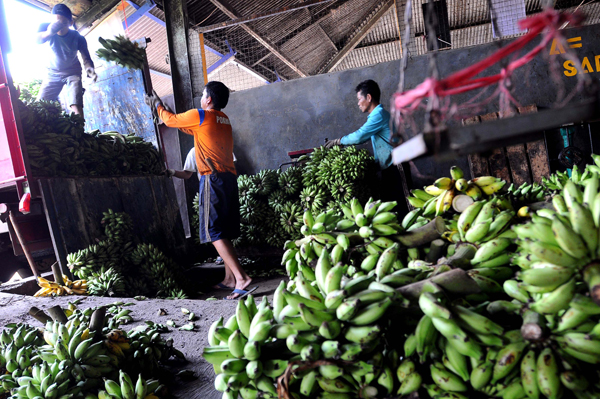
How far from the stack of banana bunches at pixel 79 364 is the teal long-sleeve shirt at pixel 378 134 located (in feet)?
11.7

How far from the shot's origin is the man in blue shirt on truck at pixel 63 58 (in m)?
5.49

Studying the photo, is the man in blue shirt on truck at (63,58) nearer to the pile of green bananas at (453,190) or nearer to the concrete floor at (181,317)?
the concrete floor at (181,317)

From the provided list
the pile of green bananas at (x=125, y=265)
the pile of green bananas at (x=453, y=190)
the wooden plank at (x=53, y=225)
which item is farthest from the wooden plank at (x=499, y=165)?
the wooden plank at (x=53, y=225)

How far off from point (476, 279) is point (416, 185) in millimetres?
5203

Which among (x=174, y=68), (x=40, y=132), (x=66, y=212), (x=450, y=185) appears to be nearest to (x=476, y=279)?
(x=450, y=185)

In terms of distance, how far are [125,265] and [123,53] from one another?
322 centimetres

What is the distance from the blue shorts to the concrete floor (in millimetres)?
866

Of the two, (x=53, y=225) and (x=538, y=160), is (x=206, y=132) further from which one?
(x=538, y=160)

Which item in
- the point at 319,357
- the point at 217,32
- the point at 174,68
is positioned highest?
the point at 217,32

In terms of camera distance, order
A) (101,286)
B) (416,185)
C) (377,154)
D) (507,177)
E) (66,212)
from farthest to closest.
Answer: (416,185)
(507,177)
(377,154)
(66,212)
(101,286)

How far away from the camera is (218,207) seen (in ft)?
14.6

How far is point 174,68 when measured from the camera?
717 centimetres

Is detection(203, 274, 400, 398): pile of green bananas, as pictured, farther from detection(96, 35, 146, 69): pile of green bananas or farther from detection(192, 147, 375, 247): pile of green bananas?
detection(96, 35, 146, 69): pile of green bananas

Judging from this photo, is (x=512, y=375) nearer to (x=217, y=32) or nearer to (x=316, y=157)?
(x=316, y=157)
